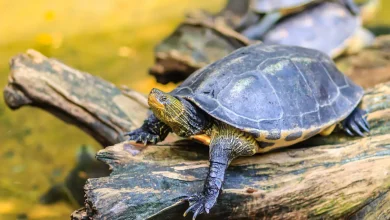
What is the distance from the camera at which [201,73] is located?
194 cm

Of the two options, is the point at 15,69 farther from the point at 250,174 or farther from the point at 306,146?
the point at 306,146

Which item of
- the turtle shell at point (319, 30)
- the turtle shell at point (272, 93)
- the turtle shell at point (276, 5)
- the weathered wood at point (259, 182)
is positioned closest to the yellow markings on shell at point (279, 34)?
the turtle shell at point (319, 30)

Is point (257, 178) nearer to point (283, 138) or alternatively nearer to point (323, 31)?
point (283, 138)

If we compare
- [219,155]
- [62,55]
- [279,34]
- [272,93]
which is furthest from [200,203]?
[62,55]

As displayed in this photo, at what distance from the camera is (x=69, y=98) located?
2.39 meters

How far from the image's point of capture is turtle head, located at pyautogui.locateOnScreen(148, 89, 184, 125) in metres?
1.68

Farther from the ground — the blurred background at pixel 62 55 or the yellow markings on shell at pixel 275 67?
the blurred background at pixel 62 55

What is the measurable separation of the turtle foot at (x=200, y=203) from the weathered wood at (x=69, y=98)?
864mm

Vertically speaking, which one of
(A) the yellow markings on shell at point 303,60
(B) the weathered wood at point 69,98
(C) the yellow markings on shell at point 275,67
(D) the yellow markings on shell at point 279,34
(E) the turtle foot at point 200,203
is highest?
(D) the yellow markings on shell at point 279,34

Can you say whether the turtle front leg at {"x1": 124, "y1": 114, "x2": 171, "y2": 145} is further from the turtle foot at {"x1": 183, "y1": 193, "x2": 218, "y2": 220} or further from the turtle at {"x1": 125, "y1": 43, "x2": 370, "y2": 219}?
the turtle foot at {"x1": 183, "y1": 193, "x2": 218, "y2": 220}

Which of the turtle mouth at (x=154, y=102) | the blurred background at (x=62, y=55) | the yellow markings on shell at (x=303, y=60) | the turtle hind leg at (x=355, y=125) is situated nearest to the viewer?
the turtle mouth at (x=154, y=102)

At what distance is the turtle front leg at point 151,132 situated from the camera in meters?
1.95

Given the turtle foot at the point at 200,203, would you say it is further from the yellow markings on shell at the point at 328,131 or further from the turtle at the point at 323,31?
the turtle at the point at 323,31

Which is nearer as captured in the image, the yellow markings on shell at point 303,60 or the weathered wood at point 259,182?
the weathered wood at point 259,182
